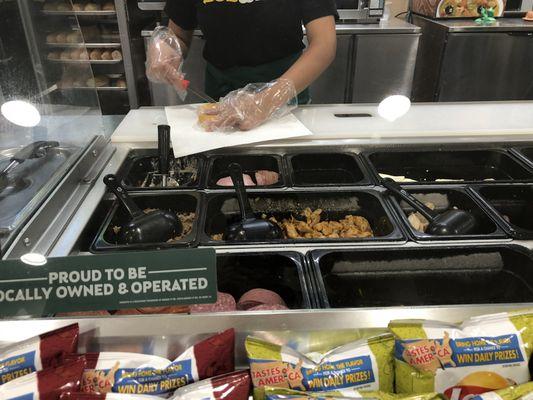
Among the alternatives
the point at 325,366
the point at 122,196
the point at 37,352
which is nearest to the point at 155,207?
the point at 122,196

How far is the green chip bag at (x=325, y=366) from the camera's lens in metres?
0.64

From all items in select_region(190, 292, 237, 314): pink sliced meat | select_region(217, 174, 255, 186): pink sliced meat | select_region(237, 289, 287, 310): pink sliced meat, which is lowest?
select_region(237, 289, 287, 310): pink sliced meat

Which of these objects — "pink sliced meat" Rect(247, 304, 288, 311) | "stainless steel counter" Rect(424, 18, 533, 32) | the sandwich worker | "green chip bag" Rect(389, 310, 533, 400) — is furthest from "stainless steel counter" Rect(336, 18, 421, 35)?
"green chip bag" Rect(389, 310, 533, 400)

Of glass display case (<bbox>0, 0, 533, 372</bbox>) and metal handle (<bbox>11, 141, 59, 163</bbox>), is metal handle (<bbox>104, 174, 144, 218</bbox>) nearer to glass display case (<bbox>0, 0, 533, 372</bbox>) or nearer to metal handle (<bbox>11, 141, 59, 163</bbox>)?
glass display case (<bbox>0, 0, 533, 372</bbox>)

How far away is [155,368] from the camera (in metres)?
0.64

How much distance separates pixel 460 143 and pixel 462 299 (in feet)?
2.01

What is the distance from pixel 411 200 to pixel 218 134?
0.67 meters

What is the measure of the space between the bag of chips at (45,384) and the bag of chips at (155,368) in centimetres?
2

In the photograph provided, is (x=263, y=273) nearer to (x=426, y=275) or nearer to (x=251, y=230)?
(x=251, y=230)

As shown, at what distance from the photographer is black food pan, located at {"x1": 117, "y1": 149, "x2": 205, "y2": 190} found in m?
1.30

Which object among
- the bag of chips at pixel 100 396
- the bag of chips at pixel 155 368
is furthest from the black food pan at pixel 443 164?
the bag of chips at pixel 100 396

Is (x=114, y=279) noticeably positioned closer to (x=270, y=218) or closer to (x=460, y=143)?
(x=270, y=218)

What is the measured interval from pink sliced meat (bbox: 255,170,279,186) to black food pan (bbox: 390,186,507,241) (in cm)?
37

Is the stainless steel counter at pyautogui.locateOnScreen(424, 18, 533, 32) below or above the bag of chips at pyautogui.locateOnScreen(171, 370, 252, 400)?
above
